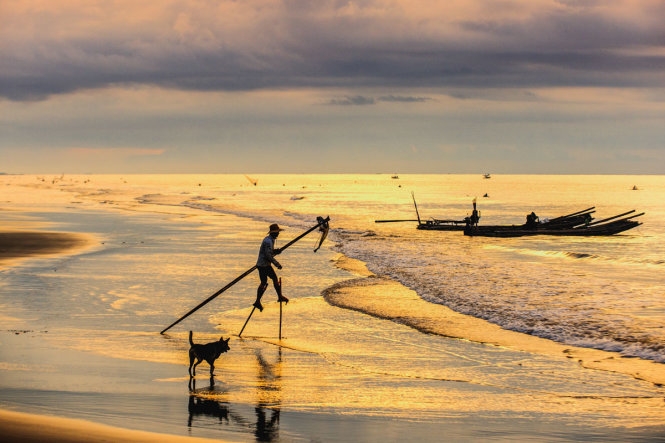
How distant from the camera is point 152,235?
4288 centimetres

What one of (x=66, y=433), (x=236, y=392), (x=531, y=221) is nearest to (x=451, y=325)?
(x=236, y=392)

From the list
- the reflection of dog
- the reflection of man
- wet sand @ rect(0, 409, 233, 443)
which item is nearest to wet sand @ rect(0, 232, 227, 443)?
wet sand @ rect(0, 409, 233, 443)

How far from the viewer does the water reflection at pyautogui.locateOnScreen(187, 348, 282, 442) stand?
9820 millimetres

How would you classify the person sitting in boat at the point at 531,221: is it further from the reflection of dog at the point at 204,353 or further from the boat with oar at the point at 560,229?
the reflection of dog at the point at 204,353

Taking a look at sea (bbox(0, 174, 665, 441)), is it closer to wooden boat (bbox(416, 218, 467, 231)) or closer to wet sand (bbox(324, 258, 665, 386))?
wet sand (bbox(324, 258, 665, 386))

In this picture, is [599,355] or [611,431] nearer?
[611,431]

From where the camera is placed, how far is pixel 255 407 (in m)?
10.8

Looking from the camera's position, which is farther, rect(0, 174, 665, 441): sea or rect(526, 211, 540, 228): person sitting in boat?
rect(526, 211, 540, 228): person sitting in boat

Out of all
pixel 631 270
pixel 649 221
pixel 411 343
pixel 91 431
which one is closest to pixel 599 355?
pixel 411 343

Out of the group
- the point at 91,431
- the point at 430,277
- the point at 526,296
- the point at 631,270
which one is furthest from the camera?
the point at 631,270

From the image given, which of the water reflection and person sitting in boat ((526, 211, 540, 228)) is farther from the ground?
person sitting in boat ((526, 211, 540, 228))

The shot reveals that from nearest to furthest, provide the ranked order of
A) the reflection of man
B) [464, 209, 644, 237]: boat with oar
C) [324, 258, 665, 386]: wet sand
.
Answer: the reflection of man < [324, 258, 665, 386]: wet sand < [464, 209, 644, 237]: boat with oar

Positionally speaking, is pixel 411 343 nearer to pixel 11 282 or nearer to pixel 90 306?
pixel 90 306

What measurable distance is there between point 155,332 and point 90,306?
3.63 m
